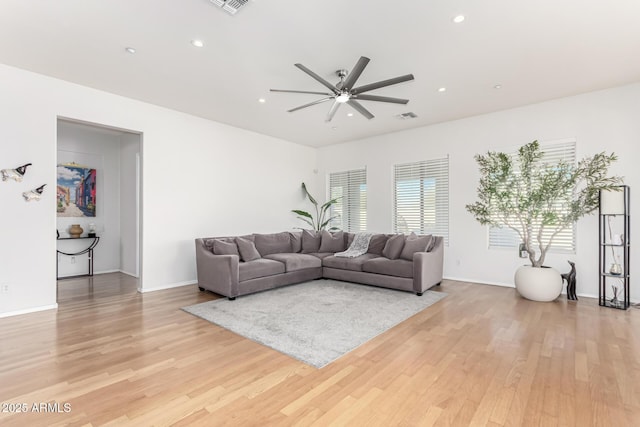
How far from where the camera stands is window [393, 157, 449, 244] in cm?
609

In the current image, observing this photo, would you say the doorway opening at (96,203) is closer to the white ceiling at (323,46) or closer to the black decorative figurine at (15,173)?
the black decorative figurine at (15,173)

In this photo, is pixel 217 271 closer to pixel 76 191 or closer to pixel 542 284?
pixel 76 191

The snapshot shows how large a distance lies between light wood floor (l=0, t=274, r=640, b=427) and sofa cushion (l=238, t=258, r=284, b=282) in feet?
3.39

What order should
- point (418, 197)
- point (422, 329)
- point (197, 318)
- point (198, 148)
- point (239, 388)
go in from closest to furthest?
point (239, 388)
point (422, 329)
point (197, 318)
point (198, 148)
point (418, 197)

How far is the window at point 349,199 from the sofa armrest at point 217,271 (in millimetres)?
3716

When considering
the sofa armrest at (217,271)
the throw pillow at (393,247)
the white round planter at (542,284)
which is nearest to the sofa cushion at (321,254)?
the throw pillow at (393,247)

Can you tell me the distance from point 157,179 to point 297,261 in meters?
A: 2.75

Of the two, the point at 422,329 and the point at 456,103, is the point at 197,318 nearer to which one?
the point at 422,329

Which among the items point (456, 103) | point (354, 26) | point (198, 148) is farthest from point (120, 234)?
point (456, 103)

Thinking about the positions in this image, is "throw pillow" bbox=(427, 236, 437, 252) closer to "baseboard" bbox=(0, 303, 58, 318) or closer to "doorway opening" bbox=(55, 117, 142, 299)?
"doorway opening" bbox=(55, 117, 142, 299)

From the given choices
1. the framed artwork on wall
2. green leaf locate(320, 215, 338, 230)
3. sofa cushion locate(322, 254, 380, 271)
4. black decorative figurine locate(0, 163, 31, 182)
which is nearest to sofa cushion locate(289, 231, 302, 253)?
sofa cushion locate(322, 254, 380, 271)

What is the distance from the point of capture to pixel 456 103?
16.4 ft

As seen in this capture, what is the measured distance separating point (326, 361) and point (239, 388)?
0.74m

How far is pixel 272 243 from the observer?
Result: 5984mm
